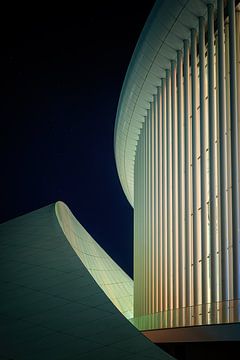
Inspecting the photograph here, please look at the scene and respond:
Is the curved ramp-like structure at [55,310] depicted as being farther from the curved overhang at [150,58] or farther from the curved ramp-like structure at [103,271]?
the curved ramp-like structure at [103,271]

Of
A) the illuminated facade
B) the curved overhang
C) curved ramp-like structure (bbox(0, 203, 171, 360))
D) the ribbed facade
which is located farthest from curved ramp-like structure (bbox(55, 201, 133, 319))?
curved ramp-like structure (bbox(0, 203, 171, 360))

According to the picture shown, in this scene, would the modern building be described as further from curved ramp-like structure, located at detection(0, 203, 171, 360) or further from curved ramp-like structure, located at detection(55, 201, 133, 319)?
curved ramp-like structure, located at detection(55, 201, 133, 319)

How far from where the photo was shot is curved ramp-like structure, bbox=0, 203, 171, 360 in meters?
13.0

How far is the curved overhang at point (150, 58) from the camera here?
20.9m

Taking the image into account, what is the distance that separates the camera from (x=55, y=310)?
16359 mm

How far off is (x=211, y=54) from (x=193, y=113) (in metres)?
2.56

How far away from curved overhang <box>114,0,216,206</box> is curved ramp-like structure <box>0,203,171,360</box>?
684cm

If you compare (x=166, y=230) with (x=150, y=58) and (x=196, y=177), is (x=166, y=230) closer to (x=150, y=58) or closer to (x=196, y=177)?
(x=196, y=177)

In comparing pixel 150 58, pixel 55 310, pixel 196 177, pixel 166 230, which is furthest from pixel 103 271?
pixel 55 310

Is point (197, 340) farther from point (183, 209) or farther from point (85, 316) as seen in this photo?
point (183, 209)

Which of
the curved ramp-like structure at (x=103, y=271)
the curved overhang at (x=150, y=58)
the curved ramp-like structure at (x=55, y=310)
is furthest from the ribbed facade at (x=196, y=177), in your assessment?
the curved ramp-like structure at (x=103, y=271)

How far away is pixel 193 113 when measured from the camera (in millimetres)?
21766

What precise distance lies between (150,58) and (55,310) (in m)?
11.8

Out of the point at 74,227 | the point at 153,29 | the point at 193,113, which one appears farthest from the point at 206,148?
the point at 74,227
